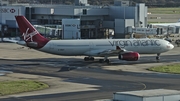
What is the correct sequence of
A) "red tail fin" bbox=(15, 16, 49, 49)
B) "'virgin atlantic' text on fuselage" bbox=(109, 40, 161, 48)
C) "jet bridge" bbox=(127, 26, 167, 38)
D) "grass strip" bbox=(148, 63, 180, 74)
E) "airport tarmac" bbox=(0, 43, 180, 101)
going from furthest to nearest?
1. "jet bridge" bbox=(127, 26, 167, 38)
2. "'virgin atlantic' text on fuselage" bbox=(109, 40, 161, 48)
3. "red tail fin" bbox=(15, 16, 49, 49)
4. "grass strip" bbox=(148, 63, 180, 74)
5. "airport tarmac" bbox=(0, 43, 180, 101)

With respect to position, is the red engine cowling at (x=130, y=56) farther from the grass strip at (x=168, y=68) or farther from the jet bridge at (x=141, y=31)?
the jet bridge at (x=141, y=31)

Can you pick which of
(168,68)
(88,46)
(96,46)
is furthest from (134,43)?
(168,68)

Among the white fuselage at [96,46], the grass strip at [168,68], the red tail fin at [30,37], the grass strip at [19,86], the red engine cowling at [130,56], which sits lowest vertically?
the grass strip at [168,68]

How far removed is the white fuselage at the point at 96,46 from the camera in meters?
78.8

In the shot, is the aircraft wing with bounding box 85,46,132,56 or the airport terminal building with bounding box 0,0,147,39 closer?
the aircraft wing with bounding box 85,46,132,56

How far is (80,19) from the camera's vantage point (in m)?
125

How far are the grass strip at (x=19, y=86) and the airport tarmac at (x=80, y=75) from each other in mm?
1249

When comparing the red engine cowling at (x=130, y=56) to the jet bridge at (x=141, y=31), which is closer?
the red engine cowling at (x=130, y=56)

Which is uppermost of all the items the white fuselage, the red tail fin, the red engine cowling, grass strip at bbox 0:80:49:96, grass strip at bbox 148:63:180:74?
the red tail fin

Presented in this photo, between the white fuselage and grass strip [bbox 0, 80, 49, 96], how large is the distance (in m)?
20.6

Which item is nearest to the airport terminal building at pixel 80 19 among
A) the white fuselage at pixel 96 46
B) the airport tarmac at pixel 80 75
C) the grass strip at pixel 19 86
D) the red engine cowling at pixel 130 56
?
the airport tarmac at pixel 80 75

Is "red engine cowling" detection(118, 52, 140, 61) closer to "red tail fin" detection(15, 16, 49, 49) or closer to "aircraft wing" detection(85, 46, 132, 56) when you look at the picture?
"aircraft wing" detection(85, 46, 132, 56)

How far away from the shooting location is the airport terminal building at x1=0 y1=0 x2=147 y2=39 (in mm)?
124375

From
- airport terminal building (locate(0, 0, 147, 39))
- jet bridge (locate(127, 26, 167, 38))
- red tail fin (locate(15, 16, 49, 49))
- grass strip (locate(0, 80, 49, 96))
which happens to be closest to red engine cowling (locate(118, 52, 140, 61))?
red tail fin (locate(15, 16, 49, 49))
